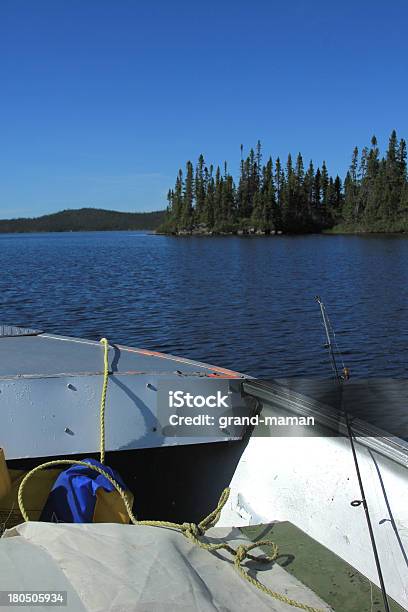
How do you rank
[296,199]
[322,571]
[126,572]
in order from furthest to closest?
1. [296,199]
2. [322,571]
3. [126,572]

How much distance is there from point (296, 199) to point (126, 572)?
139037mm

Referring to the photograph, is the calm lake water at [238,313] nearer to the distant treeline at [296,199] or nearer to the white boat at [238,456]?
the white boat at [238,456]

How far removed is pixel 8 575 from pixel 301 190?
14185cm

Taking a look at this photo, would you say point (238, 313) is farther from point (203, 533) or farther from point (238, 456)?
point (203, 533)

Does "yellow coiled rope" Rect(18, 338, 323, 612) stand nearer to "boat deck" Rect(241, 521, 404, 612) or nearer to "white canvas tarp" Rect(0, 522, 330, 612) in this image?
"white canvas tarp" Rect(0, 522, 330, 612)

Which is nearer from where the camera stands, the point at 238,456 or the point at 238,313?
the point at 238,456

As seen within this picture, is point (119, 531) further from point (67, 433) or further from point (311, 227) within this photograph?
point (311, 227)

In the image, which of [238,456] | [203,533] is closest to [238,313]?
[238,456]

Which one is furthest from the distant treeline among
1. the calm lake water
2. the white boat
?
the white boat

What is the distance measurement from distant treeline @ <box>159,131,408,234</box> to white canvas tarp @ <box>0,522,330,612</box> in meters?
119

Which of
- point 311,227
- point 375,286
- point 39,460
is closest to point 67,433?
point 39,460

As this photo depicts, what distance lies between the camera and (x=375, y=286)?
3256 cm

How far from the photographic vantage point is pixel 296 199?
137625mm

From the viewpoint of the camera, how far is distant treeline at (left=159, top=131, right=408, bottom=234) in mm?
121312
